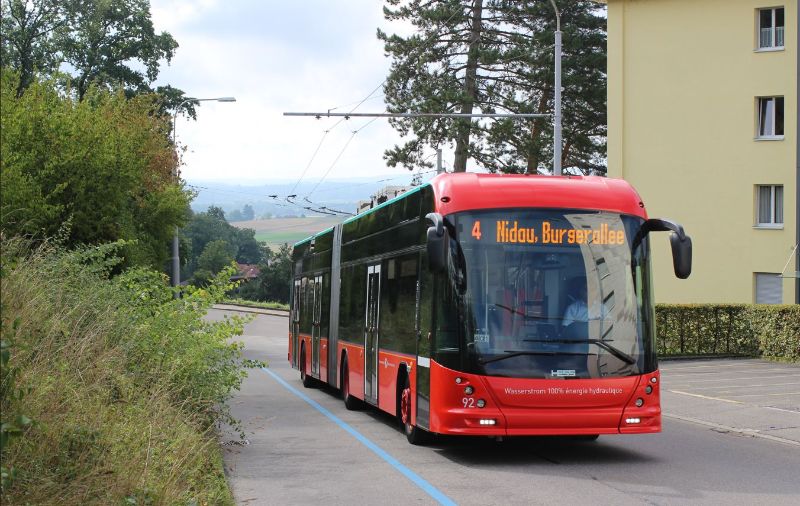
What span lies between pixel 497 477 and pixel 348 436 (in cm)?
406

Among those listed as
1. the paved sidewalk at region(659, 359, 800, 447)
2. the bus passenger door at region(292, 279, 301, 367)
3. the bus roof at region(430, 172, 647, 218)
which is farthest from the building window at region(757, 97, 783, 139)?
the bus roof at region(430, 172, 647, 218)

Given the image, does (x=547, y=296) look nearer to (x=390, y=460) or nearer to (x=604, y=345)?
(x=604, y=345)

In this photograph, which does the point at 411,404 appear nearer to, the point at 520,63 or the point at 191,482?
the point at 191,482

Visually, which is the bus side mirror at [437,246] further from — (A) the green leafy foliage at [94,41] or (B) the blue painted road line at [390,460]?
(A) the green leafy foliage at [94,41]

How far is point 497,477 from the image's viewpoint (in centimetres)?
Answer: 1166

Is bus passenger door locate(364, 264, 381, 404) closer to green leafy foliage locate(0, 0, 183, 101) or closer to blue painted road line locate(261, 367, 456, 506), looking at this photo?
blue painted road line locate(261, 367, 456, 506)

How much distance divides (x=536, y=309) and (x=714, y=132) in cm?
2917

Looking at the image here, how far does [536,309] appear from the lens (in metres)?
12.6

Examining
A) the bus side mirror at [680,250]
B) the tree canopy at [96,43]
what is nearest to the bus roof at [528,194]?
the bus side mirror at [680,250]

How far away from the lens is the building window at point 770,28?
128 ft

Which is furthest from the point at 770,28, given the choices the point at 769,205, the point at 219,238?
the point at 219,238

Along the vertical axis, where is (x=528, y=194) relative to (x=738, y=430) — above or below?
above

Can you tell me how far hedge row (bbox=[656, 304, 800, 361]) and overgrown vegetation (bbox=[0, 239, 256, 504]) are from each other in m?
18.1

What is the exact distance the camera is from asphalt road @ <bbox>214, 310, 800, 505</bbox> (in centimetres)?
1046
